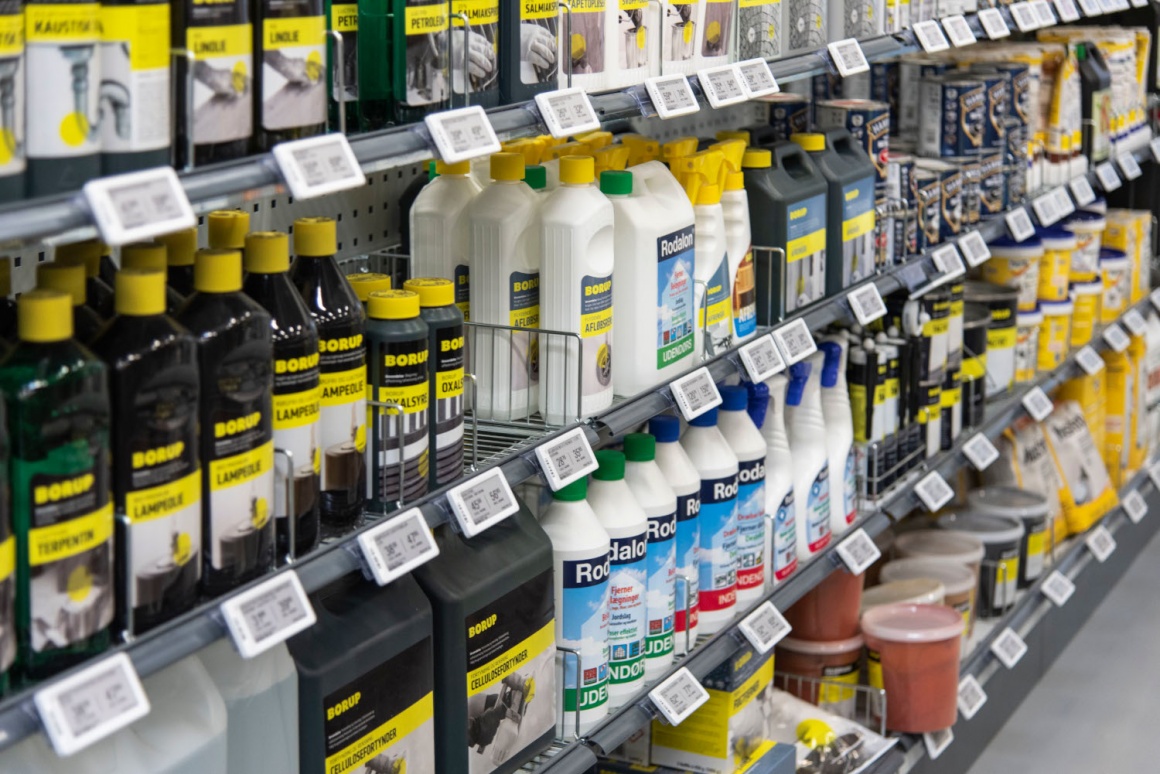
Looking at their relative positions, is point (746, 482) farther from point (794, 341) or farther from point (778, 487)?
point (794, 341)

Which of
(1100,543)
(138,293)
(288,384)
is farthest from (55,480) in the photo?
(1100,543)

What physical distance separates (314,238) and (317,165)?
0.73 feet

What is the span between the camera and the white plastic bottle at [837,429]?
3.06 m

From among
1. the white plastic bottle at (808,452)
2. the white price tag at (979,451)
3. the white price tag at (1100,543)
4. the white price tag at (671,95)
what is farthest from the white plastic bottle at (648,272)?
the white price tag at (1100,543)

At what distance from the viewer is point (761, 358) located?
2643mm

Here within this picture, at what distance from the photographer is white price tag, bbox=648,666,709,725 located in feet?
7.82

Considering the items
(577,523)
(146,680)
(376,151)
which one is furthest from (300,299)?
(577,523)

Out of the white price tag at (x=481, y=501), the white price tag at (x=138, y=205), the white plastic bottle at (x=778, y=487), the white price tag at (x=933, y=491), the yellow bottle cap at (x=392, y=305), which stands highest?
the white price tag at (x=138, y=205)

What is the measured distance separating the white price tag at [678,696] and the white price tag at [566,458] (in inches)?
18.3

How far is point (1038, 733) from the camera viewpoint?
12.7 feet

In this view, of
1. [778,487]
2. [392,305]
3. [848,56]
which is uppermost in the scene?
[848,56]

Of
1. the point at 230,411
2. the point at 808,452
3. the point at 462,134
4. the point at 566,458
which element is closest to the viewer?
the point at 230,411

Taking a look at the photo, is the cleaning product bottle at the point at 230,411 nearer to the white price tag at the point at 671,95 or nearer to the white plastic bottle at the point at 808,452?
the white price tag at the point at 671,95

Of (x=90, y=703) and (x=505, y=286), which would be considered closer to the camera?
(x=90, y=703)
